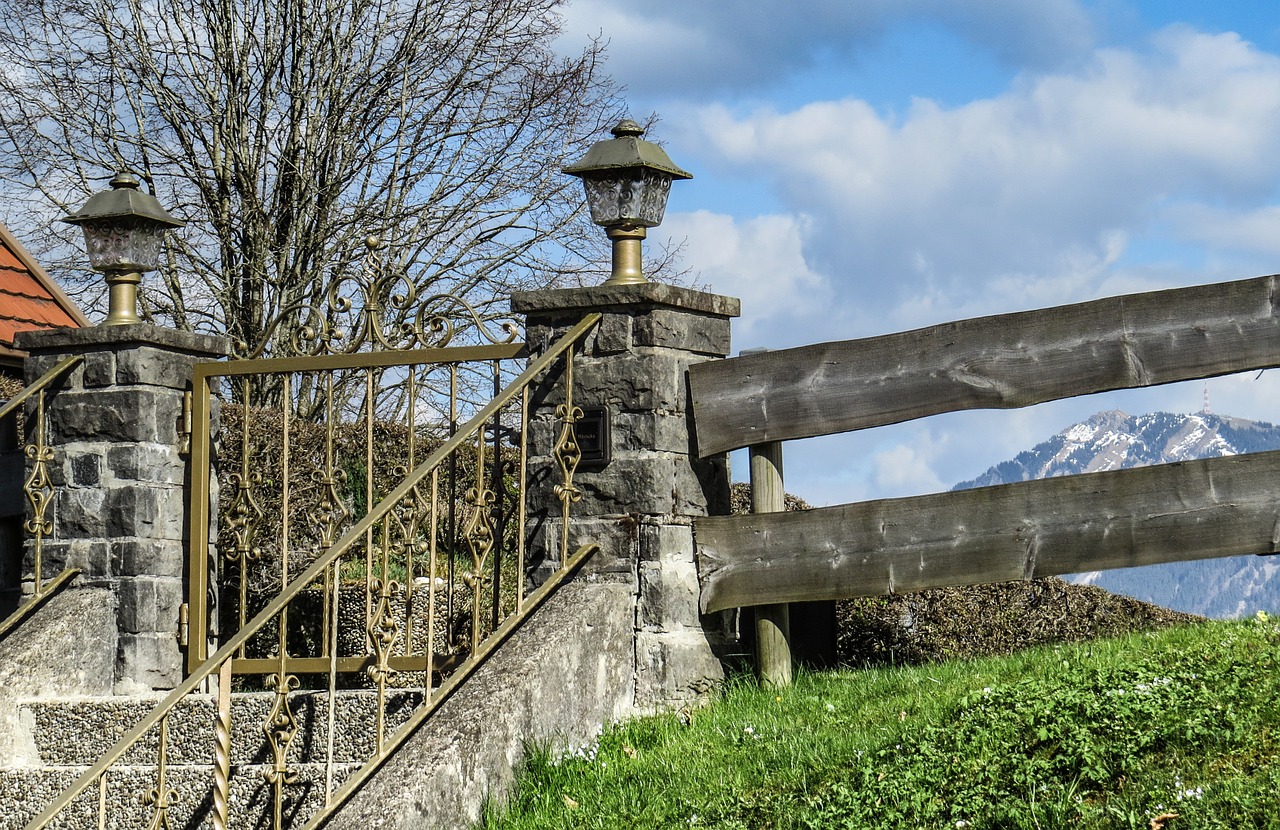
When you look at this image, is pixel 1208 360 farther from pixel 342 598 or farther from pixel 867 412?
pixel 342 598

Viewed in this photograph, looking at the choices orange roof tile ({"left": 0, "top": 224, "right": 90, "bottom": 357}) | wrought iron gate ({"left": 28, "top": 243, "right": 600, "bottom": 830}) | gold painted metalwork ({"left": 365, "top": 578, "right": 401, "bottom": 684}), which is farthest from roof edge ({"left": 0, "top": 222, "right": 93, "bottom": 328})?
gold painted metalwork ({"left": 365, "top": 578, "right": 401, "bottom": 684})

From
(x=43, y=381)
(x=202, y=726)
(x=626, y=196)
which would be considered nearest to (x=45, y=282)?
(x=43, y=381)

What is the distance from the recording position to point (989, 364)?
5.63 meters

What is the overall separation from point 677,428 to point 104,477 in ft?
9.92

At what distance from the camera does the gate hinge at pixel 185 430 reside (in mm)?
7043

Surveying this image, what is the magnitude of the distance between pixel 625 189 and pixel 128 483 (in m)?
2.92

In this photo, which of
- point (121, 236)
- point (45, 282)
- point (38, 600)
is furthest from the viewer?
point (45, 282)

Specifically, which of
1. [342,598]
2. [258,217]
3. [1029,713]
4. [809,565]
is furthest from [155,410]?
[258,217]

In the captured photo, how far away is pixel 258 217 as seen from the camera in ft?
46.6

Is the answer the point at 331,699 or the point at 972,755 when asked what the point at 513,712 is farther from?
the point at 972,755

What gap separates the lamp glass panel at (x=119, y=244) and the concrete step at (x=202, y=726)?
88.4 inches

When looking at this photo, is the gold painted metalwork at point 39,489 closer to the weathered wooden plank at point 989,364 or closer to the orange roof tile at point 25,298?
the orange roof tile at point 25,298

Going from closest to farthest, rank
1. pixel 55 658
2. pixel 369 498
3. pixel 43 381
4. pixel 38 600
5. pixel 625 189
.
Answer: pixel 625 189, pixel 369 498, pixel 55 658, pixel 38 600, pixel 43 381

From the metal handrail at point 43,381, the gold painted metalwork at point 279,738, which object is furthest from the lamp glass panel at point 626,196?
the metal handrail at point 43,381
